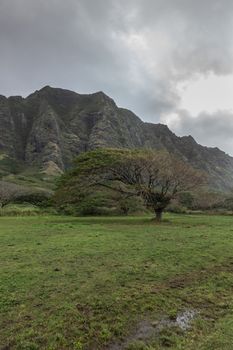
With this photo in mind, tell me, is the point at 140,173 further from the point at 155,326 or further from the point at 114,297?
the point at 155,326

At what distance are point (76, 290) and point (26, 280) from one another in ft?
5.94

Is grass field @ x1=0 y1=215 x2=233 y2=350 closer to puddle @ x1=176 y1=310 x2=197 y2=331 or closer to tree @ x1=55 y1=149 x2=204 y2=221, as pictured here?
puddle @ x1=176 y1=310 x2=197 y2=331

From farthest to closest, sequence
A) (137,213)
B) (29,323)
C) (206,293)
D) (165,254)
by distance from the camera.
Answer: (137,213) < (165,254) < (206,293) < (29,323)

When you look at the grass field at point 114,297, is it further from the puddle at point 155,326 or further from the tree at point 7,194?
the tree at point 7,194

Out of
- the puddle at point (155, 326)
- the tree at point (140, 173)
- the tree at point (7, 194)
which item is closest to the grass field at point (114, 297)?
the puddle at point (155, 326)

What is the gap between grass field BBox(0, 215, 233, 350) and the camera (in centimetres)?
732

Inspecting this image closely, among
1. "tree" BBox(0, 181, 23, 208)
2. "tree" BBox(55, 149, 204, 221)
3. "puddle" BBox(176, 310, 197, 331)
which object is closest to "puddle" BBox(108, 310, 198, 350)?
"puddle" BBox(176, 310, 197, 331)

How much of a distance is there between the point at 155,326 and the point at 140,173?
29.6 metres

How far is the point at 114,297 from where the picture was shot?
9367 millimetres

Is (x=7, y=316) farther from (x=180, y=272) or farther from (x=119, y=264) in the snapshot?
(x=180, y=272)

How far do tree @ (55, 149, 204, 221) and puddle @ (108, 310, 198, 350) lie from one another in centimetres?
2649

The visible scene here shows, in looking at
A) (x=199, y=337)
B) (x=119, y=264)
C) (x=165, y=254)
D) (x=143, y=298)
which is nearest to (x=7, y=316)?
(x=143, y=298)

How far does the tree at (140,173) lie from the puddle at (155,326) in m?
26.5

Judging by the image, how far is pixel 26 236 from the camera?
67.5ft
